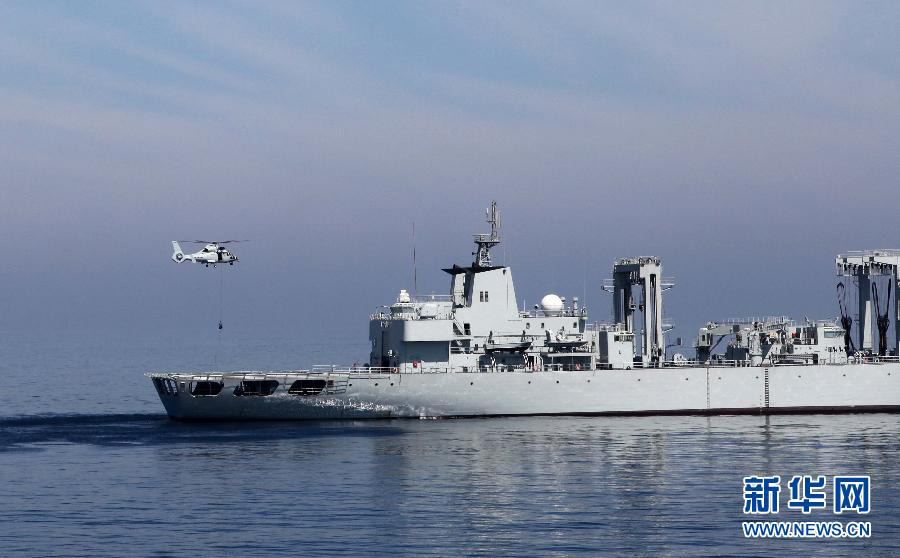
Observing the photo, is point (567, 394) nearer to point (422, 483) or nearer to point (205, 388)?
point (205, 388)

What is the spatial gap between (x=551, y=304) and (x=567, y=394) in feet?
16.2

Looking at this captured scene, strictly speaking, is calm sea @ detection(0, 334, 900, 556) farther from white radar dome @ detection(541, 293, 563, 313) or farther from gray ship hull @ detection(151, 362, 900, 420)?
white radar dome @ detection(541, 293, 563, 313)

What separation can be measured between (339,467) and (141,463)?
7013mm

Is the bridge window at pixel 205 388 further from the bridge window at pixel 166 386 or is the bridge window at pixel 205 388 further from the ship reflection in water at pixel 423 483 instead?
the ship reflection in water at pixel 423 483

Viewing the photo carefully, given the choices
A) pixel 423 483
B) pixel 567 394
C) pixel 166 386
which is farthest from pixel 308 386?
pixel 423 483

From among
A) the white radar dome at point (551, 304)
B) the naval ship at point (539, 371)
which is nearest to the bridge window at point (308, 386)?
the naval ship at point (539, 371)

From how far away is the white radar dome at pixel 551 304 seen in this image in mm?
55875

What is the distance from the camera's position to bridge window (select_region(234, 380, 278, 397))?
5119cm

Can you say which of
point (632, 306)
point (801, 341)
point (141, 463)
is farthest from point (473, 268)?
point (141, 463)

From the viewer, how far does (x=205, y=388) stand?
51219 mm

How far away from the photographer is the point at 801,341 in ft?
188

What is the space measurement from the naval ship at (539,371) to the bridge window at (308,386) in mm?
52

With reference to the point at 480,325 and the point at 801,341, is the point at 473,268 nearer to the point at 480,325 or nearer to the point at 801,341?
the point at 480,325

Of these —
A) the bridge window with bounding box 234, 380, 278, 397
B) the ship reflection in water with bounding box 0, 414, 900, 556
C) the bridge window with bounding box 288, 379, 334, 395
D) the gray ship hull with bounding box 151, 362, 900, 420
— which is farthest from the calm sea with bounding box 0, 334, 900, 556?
the bridge window with bounding box 288, 379, 334, 395
